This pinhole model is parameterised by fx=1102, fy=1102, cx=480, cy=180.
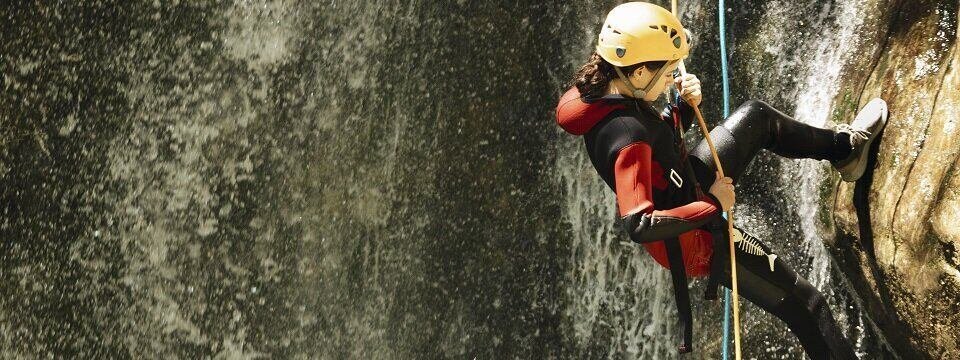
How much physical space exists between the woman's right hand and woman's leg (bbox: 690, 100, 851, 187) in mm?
215

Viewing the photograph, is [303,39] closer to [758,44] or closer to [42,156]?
[42,156]

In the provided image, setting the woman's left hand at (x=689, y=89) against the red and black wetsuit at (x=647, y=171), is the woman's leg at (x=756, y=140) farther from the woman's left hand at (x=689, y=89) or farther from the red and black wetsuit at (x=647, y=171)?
the woman's left hand at (x=689, y=89)

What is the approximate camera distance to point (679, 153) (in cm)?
325

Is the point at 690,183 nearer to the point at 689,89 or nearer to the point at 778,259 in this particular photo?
the point at 689,89

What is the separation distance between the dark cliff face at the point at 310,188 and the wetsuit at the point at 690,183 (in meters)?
1.37

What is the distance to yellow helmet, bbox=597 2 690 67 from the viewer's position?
3066mm

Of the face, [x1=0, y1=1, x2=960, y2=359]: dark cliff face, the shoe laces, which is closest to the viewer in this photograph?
the face

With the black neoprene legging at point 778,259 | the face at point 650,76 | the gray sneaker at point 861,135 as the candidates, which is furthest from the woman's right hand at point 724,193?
the gray sneaker at point 861,135

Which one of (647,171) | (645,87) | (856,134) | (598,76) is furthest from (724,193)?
(856,134)

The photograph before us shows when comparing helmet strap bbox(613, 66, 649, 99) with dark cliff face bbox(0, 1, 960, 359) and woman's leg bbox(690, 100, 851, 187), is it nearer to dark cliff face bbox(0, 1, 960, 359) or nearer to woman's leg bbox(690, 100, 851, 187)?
woman's leg bbox(690, 100, 851, 187)

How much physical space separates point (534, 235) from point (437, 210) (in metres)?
0.46

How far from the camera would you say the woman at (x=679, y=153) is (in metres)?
3.03

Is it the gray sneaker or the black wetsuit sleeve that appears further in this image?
the gray sneaker

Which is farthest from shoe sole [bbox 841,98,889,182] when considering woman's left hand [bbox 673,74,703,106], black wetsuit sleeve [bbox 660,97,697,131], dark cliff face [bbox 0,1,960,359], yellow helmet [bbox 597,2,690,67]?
dark cliff face [bbox 0,1,960,359]
